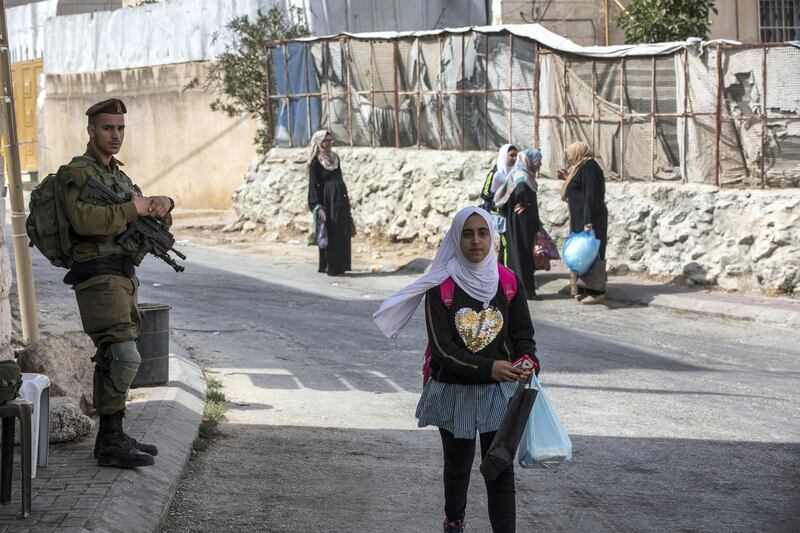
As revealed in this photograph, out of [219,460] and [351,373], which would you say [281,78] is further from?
[219,460]

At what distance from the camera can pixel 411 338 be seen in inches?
419

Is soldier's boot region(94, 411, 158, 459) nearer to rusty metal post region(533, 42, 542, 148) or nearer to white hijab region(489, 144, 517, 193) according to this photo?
white hijab region(489, 144, 517, 193)

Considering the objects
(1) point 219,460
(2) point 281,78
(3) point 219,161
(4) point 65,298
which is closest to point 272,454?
(1) point 219,460

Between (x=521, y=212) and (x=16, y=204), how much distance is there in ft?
22.7

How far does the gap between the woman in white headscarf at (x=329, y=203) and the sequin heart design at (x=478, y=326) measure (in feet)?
34.8

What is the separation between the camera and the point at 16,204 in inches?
285

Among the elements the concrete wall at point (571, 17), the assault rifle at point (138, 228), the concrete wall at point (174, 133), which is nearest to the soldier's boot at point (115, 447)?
the assault rifle at point (138, 228)

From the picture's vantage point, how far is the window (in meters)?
21.7

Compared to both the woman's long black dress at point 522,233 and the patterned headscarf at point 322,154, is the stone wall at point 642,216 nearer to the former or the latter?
the woman's long black dress at point 522,233

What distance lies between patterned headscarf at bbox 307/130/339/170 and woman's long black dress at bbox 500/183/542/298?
309 centimetres

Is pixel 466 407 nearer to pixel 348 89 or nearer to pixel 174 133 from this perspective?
pixel 348 89

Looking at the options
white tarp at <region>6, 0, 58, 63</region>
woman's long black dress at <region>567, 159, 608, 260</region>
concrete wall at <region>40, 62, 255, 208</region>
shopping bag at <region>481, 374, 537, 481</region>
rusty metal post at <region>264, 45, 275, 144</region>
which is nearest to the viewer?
shopping bag at <region>481, 374, 537, 481</region>

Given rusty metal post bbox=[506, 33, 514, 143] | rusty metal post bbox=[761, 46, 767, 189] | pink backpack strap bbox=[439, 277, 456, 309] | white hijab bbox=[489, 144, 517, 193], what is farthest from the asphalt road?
rusty metal post bbox=[506, 33, 514, 143]

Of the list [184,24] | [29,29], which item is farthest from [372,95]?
[29,29]
